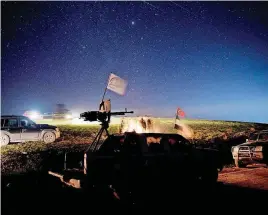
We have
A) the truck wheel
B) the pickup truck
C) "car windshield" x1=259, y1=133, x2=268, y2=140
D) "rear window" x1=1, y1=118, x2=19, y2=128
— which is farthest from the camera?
"rear window" x1=1, y1=118, x2=19, y2=128

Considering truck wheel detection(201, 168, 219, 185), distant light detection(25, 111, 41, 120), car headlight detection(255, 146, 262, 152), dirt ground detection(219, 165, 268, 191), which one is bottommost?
dirt ground detection(219, 165, 268, 191)

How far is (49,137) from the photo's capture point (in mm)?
17766

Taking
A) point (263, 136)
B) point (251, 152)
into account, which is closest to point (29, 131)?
point (251, 152)

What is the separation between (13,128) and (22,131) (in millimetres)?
558

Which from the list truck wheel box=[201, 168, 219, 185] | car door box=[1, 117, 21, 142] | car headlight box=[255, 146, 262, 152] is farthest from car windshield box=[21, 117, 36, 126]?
car headlight box=[255, 146, 262, 152]

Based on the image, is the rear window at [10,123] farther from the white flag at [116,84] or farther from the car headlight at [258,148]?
the car headlight at [258,148]

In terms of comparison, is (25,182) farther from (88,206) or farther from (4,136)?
(4,136)

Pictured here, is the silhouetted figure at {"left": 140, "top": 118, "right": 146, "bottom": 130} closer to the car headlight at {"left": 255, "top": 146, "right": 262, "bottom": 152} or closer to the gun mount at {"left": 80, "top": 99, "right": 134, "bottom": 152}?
the car headlight at {"left": 255, "top": 146, "right": 262, "bottom": 152}

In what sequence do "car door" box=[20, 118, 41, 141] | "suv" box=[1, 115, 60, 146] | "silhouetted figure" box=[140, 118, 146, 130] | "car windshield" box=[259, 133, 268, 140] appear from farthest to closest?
"silhouetted figure" box=[140, 118, 146, 130], "car door" box=[20, 118, 41, 141], "suv" box=[1, 115, 60, 146], "car windshield" box=[259, 133, 268, 140]

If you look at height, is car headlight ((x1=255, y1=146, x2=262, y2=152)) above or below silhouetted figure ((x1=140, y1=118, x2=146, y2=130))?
below

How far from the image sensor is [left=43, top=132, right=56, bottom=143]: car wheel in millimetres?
17641

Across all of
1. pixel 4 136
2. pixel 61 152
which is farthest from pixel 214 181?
pixel 4 136

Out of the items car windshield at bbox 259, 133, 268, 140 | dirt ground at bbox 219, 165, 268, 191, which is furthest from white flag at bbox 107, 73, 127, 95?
car windshield at bbox 259, 133, 268, 140

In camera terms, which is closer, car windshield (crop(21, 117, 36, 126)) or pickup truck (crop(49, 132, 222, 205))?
pickup truck (crop(49, 132, 222, 205))
